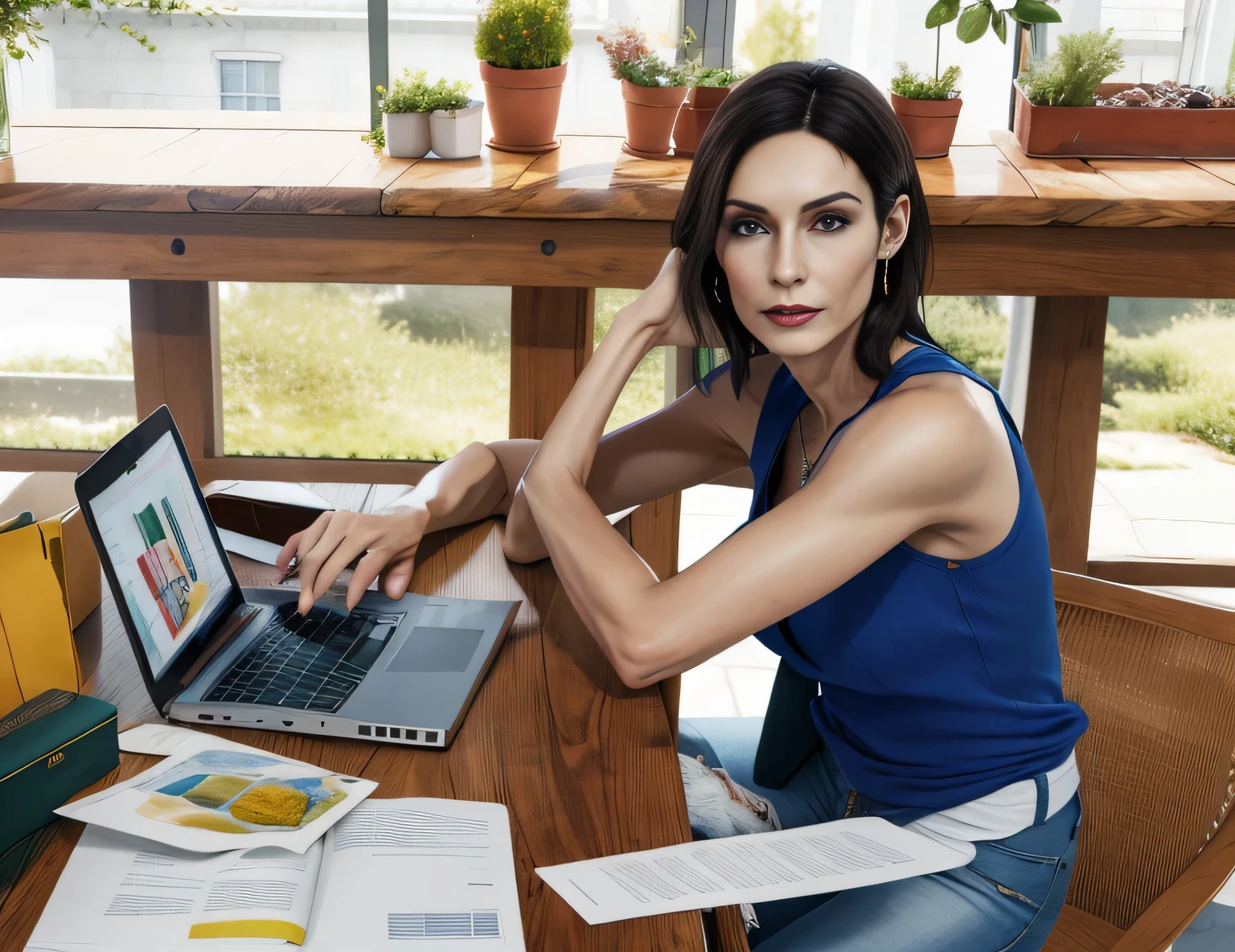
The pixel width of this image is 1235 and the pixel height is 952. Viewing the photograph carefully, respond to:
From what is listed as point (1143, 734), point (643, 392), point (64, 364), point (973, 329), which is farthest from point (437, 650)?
point (64, 364)

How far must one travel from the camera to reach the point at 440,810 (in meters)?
0.94

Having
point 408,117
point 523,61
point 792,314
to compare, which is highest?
point 523,61

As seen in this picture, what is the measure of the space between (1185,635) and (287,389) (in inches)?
110

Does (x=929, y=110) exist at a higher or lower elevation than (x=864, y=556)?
higher

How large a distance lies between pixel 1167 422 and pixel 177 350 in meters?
3.25

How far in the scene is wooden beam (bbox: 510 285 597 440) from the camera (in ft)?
7.22

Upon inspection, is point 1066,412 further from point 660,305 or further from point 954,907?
point 954,907

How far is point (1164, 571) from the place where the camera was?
2656 millimetres

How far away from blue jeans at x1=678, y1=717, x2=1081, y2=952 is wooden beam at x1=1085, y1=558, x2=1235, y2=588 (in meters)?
1.61

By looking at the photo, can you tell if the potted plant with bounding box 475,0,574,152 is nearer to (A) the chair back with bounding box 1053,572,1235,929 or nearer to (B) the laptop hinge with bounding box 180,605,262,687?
(B) the laptop hinge with bounding box 180,605,262,687

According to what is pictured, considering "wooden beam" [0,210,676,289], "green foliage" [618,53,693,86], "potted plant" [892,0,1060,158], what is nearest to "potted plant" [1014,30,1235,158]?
"potted plant" [892,0,1060,158]

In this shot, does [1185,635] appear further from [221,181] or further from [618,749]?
[221,181]

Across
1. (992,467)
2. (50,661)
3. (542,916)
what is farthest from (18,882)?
(992,467)

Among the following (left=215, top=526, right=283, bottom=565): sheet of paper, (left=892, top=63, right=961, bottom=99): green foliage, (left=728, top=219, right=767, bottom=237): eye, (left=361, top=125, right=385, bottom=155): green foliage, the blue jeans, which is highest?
(left=892, top=63, right=961, bottom=99): green foliage
